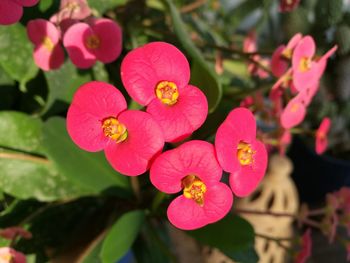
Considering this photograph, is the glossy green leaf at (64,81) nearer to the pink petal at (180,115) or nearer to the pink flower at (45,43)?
the pink flower at (45,43)

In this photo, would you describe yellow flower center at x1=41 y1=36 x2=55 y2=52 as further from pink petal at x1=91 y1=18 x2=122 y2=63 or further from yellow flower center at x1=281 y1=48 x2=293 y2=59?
yellow flower center at x1=281 y1=48 x2=293 y2=59

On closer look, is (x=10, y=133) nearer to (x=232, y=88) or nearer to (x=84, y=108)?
(x=84, y=108)

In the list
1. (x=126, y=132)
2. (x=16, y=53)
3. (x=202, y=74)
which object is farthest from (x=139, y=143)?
(x=16, y=53)

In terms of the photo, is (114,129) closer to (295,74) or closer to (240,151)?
(240,151)

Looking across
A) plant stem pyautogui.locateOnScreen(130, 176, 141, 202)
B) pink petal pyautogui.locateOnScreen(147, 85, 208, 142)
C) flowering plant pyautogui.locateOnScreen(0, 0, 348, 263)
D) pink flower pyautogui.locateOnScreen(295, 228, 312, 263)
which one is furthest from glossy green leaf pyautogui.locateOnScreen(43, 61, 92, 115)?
pink flower pyautogui.locateOnScreen(295, 228, 312, 263)

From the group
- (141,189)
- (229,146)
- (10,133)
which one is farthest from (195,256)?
(229,146)
